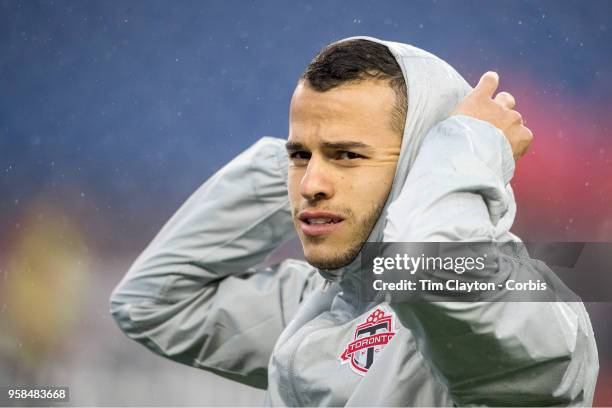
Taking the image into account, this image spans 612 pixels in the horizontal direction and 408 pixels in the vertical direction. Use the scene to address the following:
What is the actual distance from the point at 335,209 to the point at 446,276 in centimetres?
26

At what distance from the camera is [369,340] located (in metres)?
1.22

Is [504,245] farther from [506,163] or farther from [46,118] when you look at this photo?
[46,118]

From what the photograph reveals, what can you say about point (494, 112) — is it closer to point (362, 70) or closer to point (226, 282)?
point (362, 70)

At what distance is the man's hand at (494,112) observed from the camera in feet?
3.63

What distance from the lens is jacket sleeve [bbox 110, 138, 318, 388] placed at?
1.62 meters

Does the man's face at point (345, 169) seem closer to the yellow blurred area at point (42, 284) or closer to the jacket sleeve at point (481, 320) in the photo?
the jacket sleeve at point (481, 320)

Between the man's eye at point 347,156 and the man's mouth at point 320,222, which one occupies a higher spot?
the man's eye at point 347,156

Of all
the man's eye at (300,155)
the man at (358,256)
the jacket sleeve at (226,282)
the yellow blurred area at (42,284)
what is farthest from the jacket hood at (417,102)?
the yellow blurred area at (42,284)

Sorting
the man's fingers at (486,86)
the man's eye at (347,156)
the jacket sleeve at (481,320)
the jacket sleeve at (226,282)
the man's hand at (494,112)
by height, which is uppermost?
the man's fingers at (486,86)

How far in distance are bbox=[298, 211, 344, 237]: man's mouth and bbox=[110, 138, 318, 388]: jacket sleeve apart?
0.49 m

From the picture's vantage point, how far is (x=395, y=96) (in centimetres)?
118

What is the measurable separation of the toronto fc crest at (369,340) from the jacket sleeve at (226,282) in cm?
39

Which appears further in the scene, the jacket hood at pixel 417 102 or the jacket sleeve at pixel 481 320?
the jacket hood at pixel 417 102

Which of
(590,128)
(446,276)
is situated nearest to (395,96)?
(446,276)
